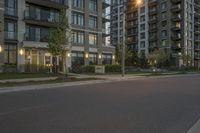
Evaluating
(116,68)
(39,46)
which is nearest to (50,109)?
(39,46)

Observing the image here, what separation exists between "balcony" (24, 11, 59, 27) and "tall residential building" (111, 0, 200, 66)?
49.0 meters

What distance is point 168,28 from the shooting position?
8531 cm

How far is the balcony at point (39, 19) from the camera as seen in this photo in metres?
37.6

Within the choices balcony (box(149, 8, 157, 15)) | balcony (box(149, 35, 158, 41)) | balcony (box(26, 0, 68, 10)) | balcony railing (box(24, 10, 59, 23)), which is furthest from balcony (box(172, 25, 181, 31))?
balcony railing (box(24, 10, 59, 23))

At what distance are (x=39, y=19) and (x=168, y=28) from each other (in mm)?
56059

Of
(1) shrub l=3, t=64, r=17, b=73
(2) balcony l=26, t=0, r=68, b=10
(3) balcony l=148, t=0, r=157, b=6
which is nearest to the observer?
(1) shrub l=3, t=64, r=17, b=73

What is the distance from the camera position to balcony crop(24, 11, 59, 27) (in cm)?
3758

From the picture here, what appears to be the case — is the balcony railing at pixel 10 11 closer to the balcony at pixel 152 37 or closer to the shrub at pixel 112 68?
the shrub at pixel 112 68

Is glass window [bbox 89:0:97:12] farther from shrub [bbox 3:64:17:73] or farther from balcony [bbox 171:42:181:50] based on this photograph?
balcony [bbox 171:42:181:50]

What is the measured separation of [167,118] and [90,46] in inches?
1524

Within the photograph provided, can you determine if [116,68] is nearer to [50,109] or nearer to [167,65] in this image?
[50,109]

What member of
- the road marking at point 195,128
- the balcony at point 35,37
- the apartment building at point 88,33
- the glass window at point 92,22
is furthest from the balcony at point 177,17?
the road marking at point 195,128

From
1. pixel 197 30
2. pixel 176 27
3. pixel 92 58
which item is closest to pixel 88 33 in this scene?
pixel 92 58

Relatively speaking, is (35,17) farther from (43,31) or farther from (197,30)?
(197,30)
